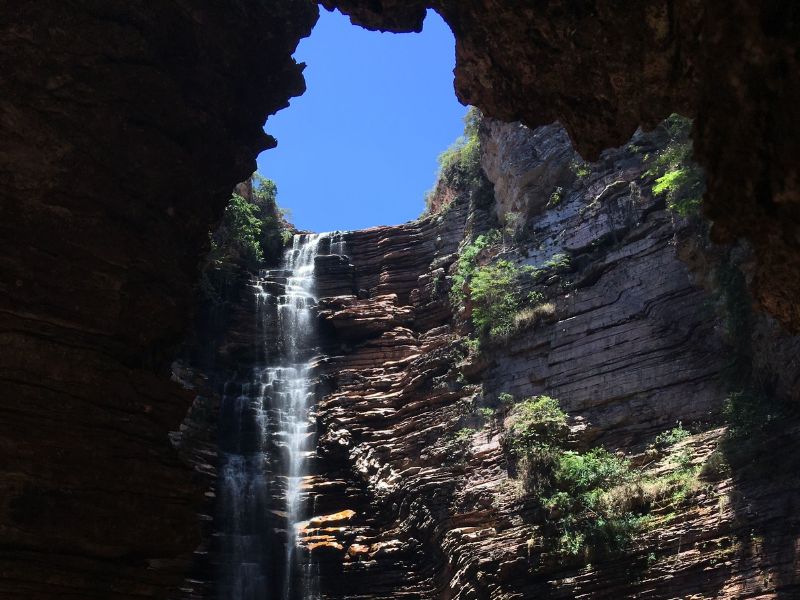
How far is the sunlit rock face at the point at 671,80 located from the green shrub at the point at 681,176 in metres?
7.64

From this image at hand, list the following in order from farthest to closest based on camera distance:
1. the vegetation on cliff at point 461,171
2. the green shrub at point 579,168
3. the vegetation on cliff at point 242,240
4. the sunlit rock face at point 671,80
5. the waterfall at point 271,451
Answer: the vegetation on cliff at point 461,171
the vegetation on cliff at point 242,240
the green shrub at point 579,168
the waterfall at point 271,451
the sunlit rock face at point 671,80

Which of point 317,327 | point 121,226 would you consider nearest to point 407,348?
point 317,327

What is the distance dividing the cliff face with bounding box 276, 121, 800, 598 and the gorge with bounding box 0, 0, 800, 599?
7cm

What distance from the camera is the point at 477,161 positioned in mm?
28547

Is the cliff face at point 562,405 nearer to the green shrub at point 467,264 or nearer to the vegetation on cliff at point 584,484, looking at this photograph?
the vegetation on cliff at point 584,484

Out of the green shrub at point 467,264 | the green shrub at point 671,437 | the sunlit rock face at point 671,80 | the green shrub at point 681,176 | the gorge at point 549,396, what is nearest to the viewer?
the sunlit rock face at point 671,80

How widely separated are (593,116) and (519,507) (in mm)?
10530

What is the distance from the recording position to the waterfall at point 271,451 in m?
20.0

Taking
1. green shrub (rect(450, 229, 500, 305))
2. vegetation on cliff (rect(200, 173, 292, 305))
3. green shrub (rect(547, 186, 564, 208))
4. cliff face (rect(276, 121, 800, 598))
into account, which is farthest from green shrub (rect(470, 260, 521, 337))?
vegetation on cliff (rect(200, 173, 292, 305))

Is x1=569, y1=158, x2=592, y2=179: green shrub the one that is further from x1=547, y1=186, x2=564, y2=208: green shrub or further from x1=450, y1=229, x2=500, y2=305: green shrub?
x1=450, y1=229, x2=500, y2=305: green shrub

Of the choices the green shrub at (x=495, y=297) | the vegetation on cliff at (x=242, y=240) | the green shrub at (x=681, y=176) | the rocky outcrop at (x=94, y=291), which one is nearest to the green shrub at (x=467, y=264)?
the green shrub at (x=495, y=297)

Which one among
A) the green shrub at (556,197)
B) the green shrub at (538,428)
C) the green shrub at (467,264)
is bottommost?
the green shrub at (538,428)

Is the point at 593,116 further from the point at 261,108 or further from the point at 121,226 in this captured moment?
the point at 261,108

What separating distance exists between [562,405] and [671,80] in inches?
474
